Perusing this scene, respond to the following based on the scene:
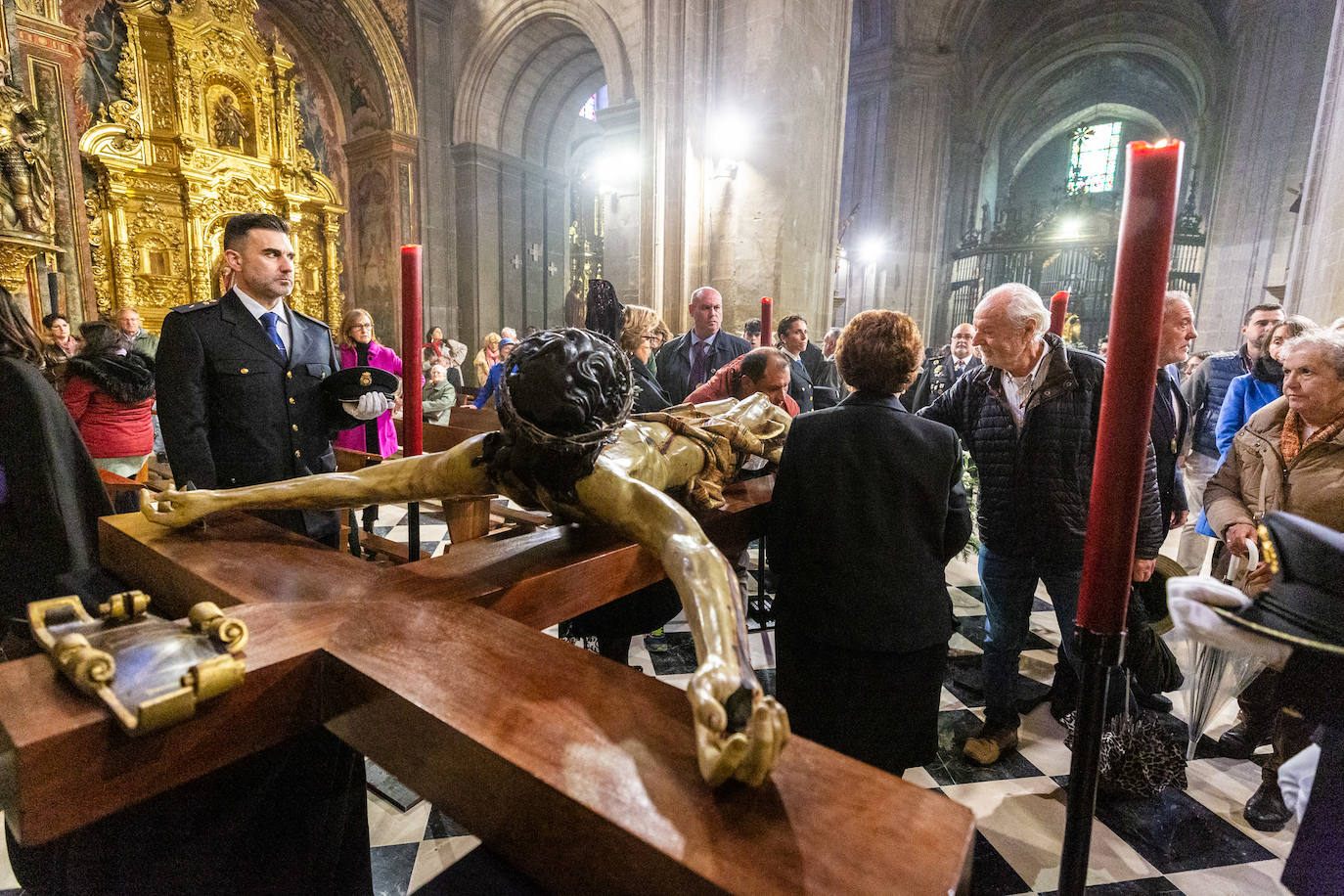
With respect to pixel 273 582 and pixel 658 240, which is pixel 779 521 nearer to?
pixel 273 582

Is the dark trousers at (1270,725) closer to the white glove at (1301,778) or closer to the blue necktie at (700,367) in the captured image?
the white glove at (1301,778)

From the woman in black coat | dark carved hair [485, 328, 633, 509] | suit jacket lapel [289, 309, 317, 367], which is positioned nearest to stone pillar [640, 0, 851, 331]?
suit jacket lapel [289, 309, 317, 367]

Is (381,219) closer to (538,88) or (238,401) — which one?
(538,88)

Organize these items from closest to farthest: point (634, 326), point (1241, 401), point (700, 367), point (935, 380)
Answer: point (1241, 401) → point (634, 326) → point (700, 367) → point (935, 380)

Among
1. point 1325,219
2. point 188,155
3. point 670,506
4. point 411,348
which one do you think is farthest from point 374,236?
point 1325,219

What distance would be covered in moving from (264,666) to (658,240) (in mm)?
6971

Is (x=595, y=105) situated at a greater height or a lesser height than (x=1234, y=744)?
greater

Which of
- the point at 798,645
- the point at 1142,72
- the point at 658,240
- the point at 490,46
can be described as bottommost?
the point at 798,645

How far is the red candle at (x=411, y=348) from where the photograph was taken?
1447 mm

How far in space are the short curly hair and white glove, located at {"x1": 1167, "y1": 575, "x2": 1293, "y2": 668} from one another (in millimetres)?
1075

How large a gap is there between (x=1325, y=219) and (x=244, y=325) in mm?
6394

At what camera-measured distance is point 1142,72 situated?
68.0 ft

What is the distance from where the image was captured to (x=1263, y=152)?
10.1 metres

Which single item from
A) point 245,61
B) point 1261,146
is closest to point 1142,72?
point 1261,146
